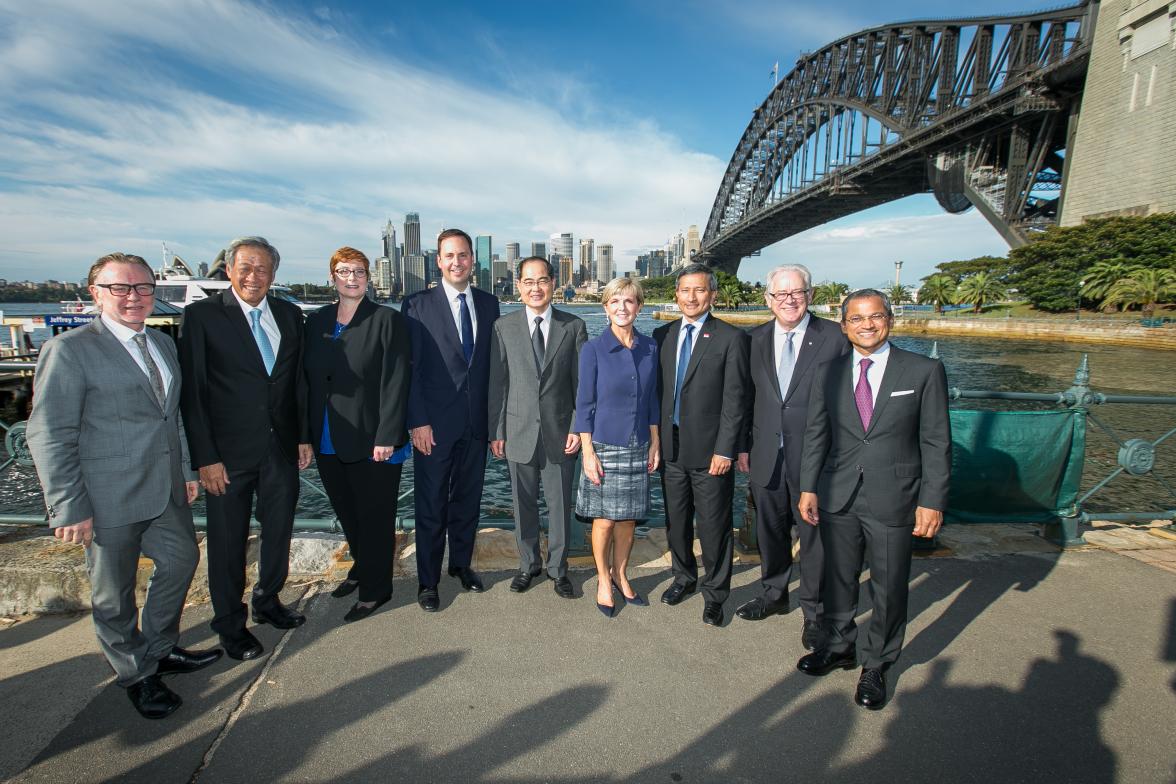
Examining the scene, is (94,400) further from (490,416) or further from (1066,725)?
(1066,725)

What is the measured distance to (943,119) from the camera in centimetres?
5262

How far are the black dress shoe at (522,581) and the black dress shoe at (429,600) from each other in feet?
1.51

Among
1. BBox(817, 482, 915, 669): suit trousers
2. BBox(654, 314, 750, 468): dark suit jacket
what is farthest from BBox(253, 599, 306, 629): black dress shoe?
BBox(817, 482, 915, 669): suit trousers

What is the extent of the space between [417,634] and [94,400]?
1.85 metres

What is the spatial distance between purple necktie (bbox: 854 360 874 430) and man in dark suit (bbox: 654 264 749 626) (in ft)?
2.34

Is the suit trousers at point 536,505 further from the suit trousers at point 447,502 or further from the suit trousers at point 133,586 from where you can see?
the suit trousers at point 133,586

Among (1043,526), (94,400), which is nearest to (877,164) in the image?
(1043,526)

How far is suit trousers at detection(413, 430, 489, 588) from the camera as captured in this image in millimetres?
3514

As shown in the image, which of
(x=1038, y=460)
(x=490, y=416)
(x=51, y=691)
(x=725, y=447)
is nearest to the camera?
(x=51, y=691)

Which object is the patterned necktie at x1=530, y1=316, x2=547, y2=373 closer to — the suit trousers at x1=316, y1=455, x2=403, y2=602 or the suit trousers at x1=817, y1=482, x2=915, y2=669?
the suit trousers at x1=316, y1=455, x2=403, y2=602

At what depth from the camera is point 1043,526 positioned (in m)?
4.46

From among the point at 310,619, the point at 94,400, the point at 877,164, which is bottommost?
the point at 310,619

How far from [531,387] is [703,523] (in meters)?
1.36

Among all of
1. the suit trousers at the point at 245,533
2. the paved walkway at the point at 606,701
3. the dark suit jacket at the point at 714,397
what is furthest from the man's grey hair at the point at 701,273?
the suit trousers at the point at 245,533
